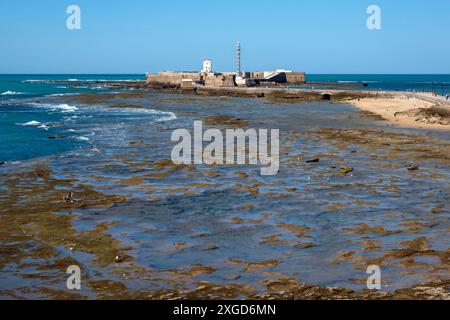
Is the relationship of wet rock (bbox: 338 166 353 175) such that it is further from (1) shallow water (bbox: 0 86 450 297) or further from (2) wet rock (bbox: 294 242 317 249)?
(2) wet rock (bbox: 294 242 317 249)

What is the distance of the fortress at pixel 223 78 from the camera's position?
11888cm

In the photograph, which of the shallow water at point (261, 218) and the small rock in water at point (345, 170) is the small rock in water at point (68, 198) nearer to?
the shallow water at point (261, 218)

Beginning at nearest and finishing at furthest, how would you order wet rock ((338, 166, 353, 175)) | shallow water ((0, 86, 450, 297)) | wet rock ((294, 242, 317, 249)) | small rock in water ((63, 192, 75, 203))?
1. shallow water ((0, 86, 450, 297))
2. wet rock ((294, 242, 317, 249))
3. small rock in water ((63, 192, 75, 203))
4. wet rock ((338, 166, 353, 175))

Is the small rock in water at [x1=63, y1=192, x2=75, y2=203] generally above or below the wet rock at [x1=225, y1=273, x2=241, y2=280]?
above

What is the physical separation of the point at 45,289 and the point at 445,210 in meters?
11.6

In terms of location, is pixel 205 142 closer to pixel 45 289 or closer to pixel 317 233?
pixel 317 233

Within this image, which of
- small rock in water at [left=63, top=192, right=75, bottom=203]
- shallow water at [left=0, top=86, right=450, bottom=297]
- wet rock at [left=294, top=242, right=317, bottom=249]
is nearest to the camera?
shallow water at [left=0, top=86, right=450, bottom=297]

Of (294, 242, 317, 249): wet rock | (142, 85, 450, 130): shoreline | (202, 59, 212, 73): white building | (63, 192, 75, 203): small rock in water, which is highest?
(202, 59, 212, 73): white building

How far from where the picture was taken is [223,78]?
11744cm

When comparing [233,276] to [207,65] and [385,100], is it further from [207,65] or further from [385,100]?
[207,65]

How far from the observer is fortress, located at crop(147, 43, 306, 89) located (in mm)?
118875

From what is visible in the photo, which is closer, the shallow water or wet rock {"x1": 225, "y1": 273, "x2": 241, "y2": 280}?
wet rock {"x1": 225, "y1": 273, "x2": 241, "y2": 280}

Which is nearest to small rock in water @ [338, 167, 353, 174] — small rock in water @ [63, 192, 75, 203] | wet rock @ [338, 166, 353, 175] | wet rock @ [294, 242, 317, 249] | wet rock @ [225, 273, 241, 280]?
wet rock @ [338, 166, 353, 175]

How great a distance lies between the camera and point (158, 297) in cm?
959
